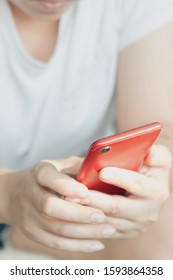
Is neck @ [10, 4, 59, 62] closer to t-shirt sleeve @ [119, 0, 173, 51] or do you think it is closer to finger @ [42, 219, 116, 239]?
t-shirt sleeve @ [119, 0, 173, 51]

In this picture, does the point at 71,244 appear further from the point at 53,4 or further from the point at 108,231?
the point at 53,4

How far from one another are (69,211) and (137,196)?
4.8 inches

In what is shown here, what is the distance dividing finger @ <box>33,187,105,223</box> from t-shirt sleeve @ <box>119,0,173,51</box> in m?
0.37

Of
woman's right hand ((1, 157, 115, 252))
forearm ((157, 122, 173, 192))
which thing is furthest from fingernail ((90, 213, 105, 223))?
forearm ((157, 122, 173, 192))

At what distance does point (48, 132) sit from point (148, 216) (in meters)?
0.28

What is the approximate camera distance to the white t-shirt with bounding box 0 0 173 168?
107 cm

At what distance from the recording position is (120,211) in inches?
36.5

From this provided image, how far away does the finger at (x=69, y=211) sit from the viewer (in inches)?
34.7

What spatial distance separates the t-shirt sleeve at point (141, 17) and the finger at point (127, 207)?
32 cm

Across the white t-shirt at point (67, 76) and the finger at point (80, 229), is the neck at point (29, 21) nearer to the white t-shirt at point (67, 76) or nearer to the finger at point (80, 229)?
the white t-shirt at point (67, 76)

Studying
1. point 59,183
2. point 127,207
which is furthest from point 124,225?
point 59,183
